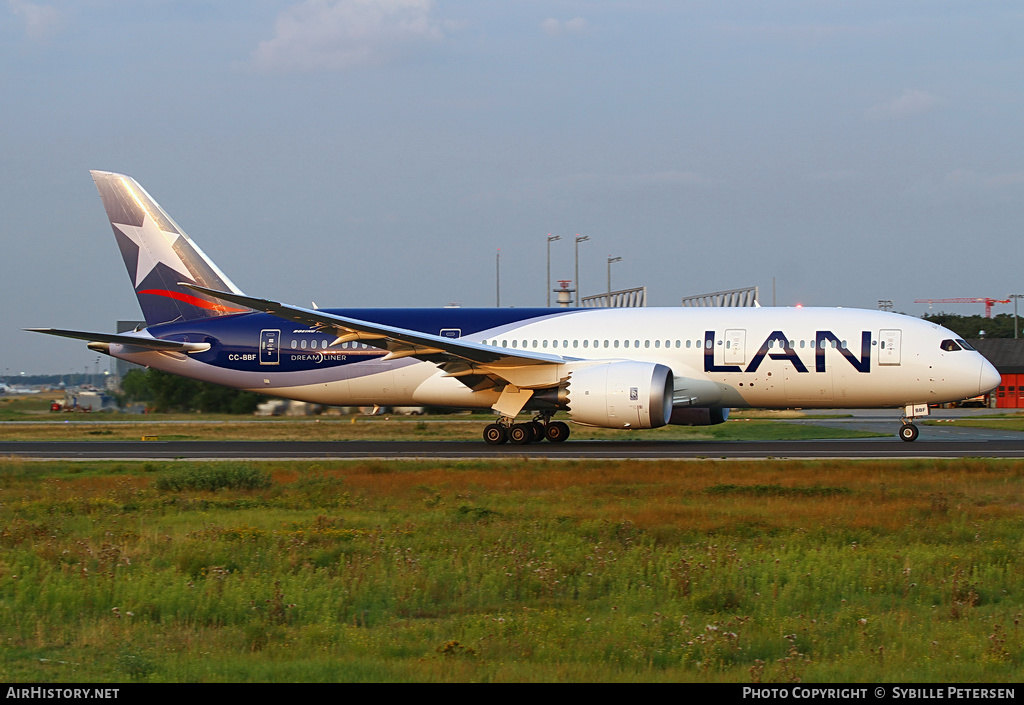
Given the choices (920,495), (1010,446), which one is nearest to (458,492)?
(920,495)

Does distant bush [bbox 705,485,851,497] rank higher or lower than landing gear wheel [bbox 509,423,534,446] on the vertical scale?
lower

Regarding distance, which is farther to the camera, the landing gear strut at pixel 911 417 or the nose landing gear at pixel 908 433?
the nose landing gear at pixel 908 433

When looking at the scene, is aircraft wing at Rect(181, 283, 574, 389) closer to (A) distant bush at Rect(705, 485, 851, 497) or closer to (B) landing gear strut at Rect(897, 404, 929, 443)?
(B) landing gear strut at Rect(897, 404, 929, 443)

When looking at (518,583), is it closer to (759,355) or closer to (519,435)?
(519,435)

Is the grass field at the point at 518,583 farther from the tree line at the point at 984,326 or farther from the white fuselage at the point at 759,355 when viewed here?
the tree line at the point at 984,326

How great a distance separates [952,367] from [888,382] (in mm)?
1521

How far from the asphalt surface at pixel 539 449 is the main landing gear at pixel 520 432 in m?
0.40

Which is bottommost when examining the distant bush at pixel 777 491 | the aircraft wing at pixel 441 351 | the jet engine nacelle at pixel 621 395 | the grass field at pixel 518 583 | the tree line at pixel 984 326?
the grass field at pixel 518 583

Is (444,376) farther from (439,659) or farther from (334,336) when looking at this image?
(439,659)

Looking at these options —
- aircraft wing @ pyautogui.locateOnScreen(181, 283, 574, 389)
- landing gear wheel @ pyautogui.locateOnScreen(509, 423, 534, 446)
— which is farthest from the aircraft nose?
landing gear wheel @ pyautogui.locateOnScreen(509, 423, 534, 446)

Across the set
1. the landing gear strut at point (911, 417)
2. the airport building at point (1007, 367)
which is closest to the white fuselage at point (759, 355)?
the landing gear strut at point (911, 417)

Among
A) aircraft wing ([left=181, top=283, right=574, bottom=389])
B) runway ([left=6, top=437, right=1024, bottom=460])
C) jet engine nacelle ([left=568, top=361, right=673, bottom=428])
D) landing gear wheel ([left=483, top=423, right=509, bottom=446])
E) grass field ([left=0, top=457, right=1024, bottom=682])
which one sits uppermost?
aircraft wing ([left=181, top=283, right=574, bottom=389])

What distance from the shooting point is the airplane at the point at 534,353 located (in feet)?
77.0

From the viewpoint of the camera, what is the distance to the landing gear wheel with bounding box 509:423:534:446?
25.0 m
